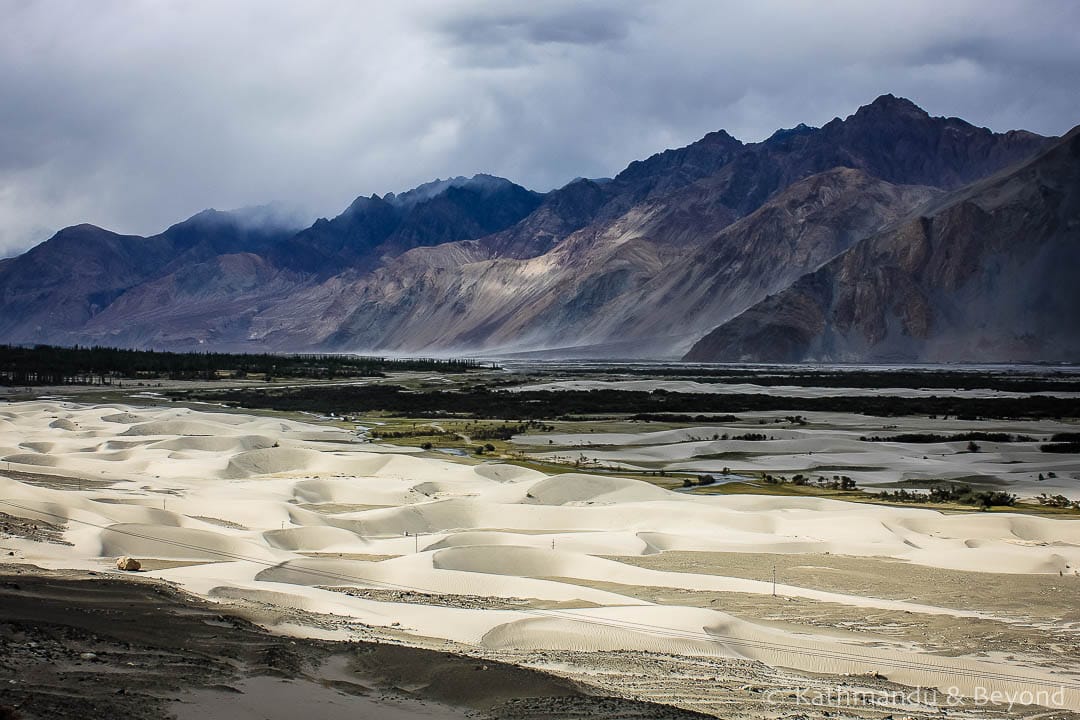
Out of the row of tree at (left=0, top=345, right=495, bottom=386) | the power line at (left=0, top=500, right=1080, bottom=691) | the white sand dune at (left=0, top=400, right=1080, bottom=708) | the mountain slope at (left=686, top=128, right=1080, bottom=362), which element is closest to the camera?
the power line at (left=0, top=500, right=1080, bottom=691)

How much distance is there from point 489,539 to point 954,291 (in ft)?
531

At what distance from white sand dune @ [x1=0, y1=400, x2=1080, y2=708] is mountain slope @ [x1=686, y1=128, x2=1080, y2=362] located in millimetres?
124025

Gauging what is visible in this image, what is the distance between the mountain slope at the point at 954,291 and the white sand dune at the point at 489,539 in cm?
12402

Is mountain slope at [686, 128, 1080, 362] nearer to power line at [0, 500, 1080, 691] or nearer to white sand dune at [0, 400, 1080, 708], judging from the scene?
white sand dune at [0, 400, 1080, 708]

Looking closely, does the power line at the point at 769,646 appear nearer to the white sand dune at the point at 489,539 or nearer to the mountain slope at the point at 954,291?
the white sand dune at the point at 489,539

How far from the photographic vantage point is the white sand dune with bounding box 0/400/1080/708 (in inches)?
630

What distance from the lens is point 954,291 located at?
17212 centimetres

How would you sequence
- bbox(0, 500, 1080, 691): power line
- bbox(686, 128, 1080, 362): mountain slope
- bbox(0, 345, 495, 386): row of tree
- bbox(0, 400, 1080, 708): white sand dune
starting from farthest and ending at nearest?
bbox(686, 128, 1080, 362): mountain slope < bbox(0, 345, 495, 386): row of tree < bbox(0, 400, 1080, 708): white sand dune < bbox(0, 500, 1080, 691): power line

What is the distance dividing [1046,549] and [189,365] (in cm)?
13384

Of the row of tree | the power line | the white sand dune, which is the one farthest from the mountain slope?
the power line

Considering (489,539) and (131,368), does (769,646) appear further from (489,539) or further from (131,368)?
(131,368)

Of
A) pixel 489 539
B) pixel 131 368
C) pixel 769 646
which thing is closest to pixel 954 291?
pixel 131 368

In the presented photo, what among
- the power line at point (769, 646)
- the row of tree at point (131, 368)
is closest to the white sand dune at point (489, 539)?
the power line at point (769, 646)

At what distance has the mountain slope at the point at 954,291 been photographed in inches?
6324
